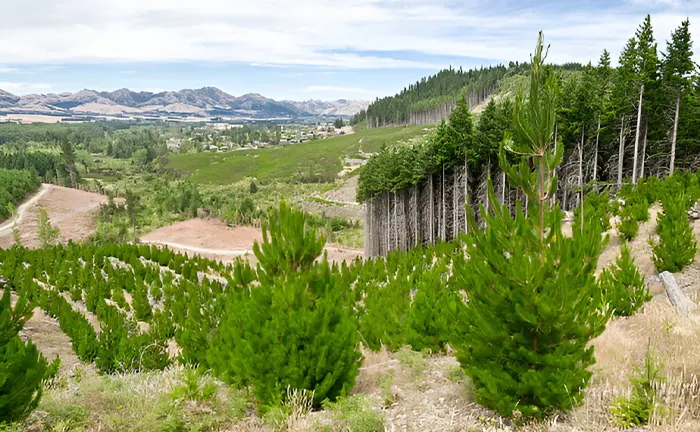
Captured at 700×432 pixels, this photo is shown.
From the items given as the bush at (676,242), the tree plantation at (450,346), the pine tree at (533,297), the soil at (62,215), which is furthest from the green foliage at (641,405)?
the soil at (62,215)

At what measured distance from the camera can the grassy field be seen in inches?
4230

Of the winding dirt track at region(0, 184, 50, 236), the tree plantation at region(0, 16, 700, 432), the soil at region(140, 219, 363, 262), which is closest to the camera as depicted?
the tree plantation at region(0, 16, 700, 432)

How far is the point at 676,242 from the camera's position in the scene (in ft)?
36.4

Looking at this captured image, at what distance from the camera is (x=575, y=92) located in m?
27.0

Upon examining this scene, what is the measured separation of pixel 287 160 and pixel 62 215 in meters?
61.8

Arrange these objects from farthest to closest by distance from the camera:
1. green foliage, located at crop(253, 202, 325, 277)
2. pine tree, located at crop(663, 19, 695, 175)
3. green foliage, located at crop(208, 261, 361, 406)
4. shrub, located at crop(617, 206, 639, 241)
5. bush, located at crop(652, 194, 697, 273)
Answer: pine tree, located at crop(663, 19, 695, 175) → shrub, located at crop(617, 206, 639, 241) → bush, located at crop(652, 194, 697, 273) → green foliage, located at crop(253, 202, 325, 277) → green foliage, located at crop(208, 261, 361, 406)

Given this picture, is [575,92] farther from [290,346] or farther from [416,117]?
[416,117]

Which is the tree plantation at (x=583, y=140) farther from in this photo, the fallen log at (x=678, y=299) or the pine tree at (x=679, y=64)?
the fallen log at (x=678, y=299)

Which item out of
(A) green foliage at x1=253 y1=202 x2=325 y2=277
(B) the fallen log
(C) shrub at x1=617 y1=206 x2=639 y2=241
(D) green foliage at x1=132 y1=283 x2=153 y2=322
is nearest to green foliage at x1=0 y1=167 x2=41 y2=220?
(D) green foliage at x1=132 y1=283 x2=153 y2=322

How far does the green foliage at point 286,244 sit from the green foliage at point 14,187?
6935 centimetres

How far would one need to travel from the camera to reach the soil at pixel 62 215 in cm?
5116

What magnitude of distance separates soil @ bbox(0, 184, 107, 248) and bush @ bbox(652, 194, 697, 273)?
174ft

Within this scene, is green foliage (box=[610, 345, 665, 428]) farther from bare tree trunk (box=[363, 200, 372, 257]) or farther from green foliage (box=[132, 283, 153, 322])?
bare tree trunk (box=[363, 200, 372, 257])

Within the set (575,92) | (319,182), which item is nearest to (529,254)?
(575,92)
